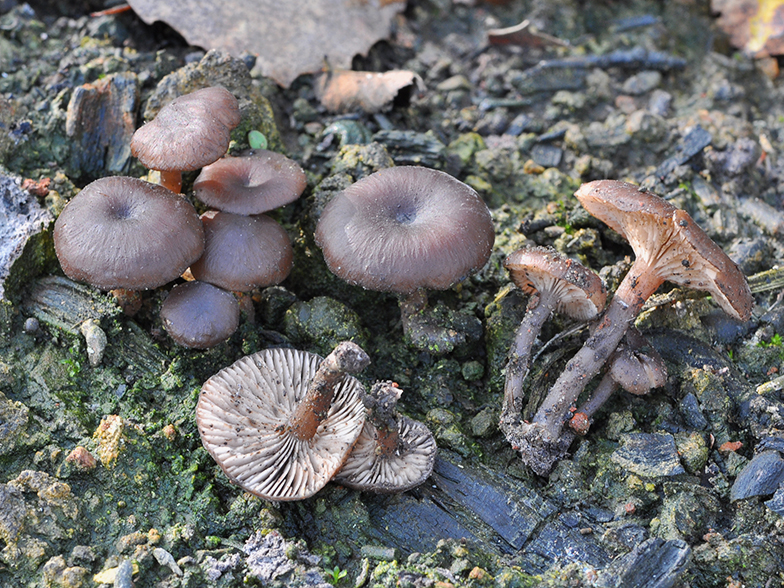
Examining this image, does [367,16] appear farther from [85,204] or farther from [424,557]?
[424,557]

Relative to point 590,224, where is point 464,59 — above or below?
above

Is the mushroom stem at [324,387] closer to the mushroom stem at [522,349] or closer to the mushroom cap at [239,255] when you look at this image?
the mushroom cap at [239,255]

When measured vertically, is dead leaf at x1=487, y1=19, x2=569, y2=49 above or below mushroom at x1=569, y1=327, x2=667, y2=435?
above

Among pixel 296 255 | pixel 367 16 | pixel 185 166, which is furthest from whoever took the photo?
pixel 367 16

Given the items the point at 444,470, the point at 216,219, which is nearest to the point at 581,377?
the point at 444,470

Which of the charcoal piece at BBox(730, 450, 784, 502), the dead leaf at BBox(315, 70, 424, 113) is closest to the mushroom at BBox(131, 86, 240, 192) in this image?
the dead leaf at BBox(315, 70, 424, 113)

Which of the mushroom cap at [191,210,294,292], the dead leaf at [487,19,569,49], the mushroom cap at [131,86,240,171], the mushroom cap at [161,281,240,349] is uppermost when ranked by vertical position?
the mushroom cap at [131,86,240,171]

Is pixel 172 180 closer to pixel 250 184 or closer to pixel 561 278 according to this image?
pixel 250 184

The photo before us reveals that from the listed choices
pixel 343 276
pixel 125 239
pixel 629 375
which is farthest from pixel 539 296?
pixel 125 239

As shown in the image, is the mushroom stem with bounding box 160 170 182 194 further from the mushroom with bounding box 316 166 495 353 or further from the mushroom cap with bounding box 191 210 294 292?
the mushroom with bounding box 316 166 495 353
